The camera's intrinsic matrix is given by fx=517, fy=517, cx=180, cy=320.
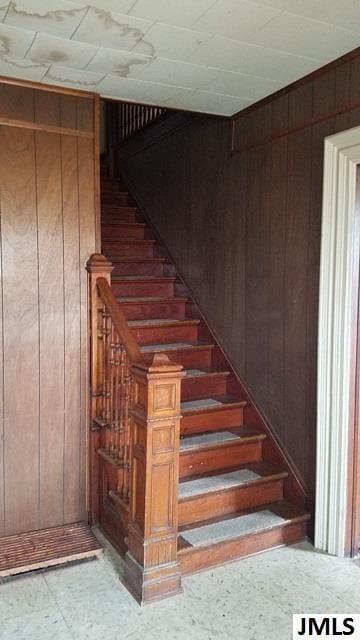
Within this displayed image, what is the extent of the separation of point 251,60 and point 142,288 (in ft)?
6.23

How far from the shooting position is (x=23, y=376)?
2738 millimetres

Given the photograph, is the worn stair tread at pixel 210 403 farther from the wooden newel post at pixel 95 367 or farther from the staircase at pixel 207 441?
the wooden newel post at pixel 95 367

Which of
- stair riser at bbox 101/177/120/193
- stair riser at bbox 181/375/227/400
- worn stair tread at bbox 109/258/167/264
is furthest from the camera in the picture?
stair riser at bbox 101/177/120/193

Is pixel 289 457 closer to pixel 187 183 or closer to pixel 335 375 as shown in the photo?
pixel 335 375

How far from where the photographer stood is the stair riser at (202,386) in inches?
130

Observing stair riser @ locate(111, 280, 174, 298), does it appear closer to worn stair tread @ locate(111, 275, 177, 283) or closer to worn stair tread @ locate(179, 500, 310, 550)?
worn stair tread @ locate(111, 275, 177, 283)

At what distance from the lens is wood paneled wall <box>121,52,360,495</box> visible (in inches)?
105

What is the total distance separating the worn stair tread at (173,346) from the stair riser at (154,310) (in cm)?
28

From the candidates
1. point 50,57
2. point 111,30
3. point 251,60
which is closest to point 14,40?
point 50,57

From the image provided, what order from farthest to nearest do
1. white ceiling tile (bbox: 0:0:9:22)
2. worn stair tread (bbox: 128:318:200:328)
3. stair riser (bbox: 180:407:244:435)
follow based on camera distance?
worn stair tread (bbox: 128:318:200:328) < stair riser (bbox: 180:407:244:435) < white ceiling tile (bbox: 0:0:9:22)

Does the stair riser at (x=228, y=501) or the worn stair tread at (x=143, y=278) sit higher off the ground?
the worn stair tread at (x=143, y=278)

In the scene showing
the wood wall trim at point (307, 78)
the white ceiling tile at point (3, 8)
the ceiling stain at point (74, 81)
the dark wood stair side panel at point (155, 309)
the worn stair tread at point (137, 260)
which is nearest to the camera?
the white ceiling tile at point (3, 8)

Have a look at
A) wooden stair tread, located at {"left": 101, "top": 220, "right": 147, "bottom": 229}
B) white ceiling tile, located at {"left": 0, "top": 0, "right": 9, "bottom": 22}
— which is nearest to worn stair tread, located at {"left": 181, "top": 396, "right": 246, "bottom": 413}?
wooden stair tread, located at {"left": 101, "top": 220, "right": 147, "bottom": 229}

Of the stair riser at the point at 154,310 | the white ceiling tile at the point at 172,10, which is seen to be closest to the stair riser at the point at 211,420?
the stair riser at the point at 154,310
